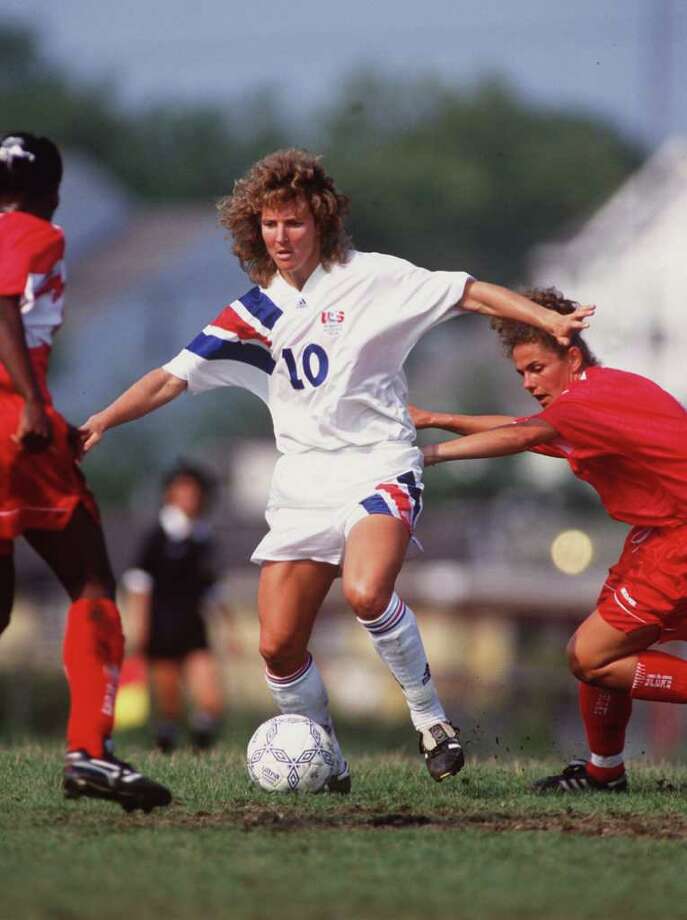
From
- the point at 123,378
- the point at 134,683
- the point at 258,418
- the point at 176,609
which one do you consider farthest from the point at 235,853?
the point at 123,378

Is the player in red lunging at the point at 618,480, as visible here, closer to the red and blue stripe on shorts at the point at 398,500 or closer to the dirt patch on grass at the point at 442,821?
the red and blue stripe on shorts at the point at 398,500

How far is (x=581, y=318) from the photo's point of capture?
300 inches

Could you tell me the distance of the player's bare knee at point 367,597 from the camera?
7.52m

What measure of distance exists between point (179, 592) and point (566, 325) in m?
7.75

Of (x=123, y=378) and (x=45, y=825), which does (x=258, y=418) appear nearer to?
(x=123, y=378)

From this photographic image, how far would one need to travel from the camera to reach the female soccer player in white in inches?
307

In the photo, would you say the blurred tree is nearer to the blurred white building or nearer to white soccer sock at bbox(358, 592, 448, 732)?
the blurred white building

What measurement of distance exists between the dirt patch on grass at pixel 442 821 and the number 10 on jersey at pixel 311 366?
5.85 feet

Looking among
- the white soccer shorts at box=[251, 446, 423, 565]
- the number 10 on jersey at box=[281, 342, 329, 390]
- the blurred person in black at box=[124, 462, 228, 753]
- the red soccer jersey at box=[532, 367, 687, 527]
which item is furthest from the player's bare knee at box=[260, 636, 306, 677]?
the blurred person in black at box=[124, 462, 228, 753]

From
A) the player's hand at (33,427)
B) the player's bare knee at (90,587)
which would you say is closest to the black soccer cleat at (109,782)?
the player's bare knee at (90,587)

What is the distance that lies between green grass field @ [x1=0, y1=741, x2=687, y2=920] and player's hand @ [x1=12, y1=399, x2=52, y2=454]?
A: 133 cm

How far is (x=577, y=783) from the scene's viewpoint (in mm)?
8219

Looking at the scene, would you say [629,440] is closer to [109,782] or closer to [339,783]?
[339,783]

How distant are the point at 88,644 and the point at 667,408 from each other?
8.87 feet
